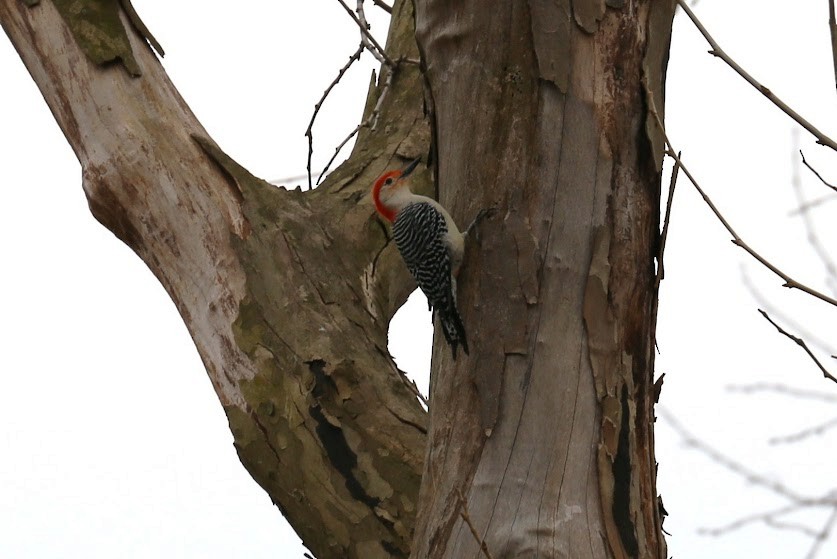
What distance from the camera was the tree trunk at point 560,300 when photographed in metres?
2.79

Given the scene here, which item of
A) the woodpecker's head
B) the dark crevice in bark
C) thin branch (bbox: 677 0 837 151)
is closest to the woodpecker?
the woodpecker's head

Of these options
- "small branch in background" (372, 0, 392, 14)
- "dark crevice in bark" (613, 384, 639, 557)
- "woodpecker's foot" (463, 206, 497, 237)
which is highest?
"small branch in background" (372, 0, 392, 14)

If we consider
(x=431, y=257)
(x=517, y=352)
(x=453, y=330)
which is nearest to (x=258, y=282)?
(x=431, y=257)

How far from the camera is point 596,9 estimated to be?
2840 millimetres

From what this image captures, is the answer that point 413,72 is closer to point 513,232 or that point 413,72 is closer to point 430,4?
point 430,4

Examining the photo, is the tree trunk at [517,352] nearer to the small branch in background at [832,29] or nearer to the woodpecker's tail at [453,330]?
the woodpecker's tail at [453,330]

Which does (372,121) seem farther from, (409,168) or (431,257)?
(431,257)

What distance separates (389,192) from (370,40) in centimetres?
91

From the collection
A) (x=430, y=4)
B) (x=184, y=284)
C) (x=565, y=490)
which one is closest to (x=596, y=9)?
(x=430, y=4)

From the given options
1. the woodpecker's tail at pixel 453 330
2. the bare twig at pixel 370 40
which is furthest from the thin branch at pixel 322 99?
the woodpecker's tail at pixel 453 330

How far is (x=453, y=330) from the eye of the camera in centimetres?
299

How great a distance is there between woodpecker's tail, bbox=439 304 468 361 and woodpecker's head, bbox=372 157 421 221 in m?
1.11

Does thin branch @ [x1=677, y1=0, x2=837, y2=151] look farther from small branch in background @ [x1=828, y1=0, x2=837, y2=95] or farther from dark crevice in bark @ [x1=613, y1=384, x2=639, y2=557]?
dark crevice in bark @ [x1=613, y1=384, x2=639, y2=557]

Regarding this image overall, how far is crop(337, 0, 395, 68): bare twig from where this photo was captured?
4652 mm
